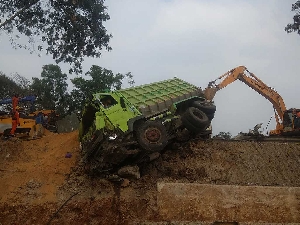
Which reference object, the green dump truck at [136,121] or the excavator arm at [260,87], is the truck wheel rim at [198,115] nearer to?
the green dump truck at [136,121]

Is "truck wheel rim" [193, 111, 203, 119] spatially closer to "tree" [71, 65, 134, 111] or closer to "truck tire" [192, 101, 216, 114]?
"truck tire" [192, 101, 216, 114]

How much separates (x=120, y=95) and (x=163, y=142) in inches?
79.8

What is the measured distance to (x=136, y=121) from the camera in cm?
967

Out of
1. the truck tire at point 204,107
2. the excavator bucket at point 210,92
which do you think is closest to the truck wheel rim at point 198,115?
the truck tire at point 204,107

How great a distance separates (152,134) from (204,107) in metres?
2.64

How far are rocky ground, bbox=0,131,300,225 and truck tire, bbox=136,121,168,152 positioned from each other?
1.09 metres

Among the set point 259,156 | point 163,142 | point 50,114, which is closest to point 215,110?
point 259,156

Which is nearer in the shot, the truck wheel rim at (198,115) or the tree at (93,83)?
the truck wheel rim at (198,115)

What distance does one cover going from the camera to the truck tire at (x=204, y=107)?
447 inches

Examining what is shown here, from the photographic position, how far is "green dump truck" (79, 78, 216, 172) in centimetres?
948

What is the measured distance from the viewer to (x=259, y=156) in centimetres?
1119

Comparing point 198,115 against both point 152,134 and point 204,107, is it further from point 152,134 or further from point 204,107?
point 152,134

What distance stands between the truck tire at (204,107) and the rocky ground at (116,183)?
124 centimetres

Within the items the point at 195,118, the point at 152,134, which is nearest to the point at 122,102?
the point at 152,134
